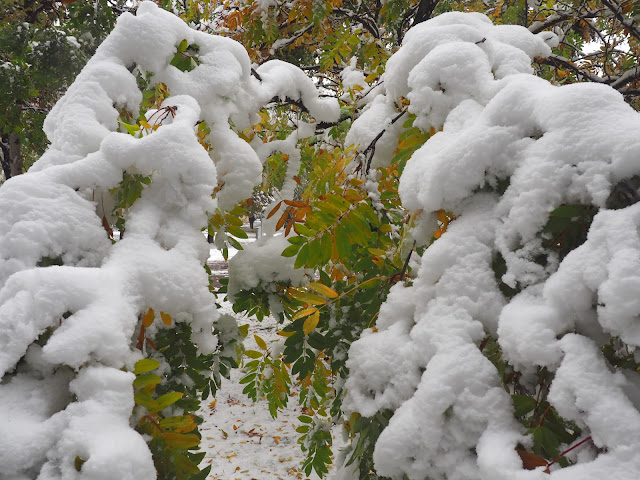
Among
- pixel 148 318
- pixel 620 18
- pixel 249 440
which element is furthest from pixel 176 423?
pixel 249 440

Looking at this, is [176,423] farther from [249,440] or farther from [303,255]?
[249,440]

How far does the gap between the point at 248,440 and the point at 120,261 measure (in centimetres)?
398

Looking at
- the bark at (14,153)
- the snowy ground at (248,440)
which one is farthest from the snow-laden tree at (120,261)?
the bark at (14,153)

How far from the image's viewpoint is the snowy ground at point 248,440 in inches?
150

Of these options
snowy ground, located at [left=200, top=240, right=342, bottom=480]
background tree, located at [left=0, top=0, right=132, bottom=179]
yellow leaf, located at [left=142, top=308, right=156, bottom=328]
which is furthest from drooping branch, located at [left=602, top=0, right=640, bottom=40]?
background tree, located at [left=0, top=0, right=132, bottom=179]

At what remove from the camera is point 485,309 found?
0.96 m

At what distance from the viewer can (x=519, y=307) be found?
874 millimetres

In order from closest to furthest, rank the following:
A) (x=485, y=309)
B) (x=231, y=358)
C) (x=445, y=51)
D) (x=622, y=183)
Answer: (x=622, y=183) < (x=485, y=309) < (x=445, y=51) < (x=231, y=358)

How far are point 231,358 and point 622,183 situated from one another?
166 centimetres

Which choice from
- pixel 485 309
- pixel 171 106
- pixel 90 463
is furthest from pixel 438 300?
pixel 171 106

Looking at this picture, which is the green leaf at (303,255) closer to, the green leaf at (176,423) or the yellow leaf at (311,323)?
the yellow leaf at (311,323)

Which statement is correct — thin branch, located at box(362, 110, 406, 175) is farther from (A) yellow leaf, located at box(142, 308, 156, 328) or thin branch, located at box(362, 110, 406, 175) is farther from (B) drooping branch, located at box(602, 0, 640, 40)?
(B) drooping branch, located at box(602, 0, 640, 40)

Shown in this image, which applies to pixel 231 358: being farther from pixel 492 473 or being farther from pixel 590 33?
pixel 590 33

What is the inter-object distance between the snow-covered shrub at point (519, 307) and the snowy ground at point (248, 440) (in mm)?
2970
